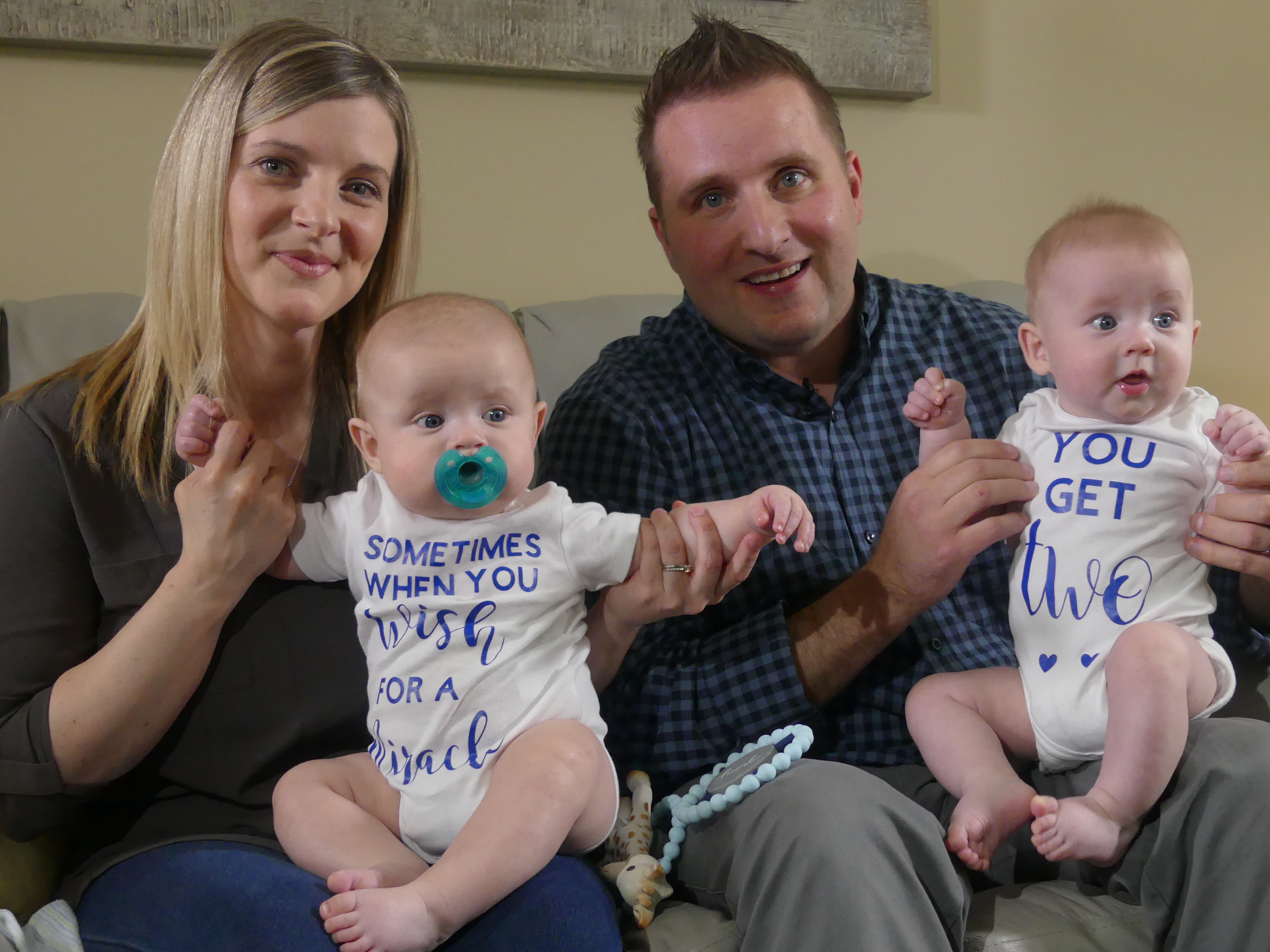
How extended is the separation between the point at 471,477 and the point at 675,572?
8.6 inches

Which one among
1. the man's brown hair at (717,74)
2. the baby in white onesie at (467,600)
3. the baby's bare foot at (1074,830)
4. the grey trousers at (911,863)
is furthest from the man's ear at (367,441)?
the baby's bare foot at (1074,830)

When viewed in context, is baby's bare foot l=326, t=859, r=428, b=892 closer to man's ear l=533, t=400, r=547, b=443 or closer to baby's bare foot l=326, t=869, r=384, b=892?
baby's bare foot l=326, t=869, r=384, b=892

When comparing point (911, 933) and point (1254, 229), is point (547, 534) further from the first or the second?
point (1254, 229)

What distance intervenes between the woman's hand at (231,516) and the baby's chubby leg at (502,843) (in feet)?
1.05

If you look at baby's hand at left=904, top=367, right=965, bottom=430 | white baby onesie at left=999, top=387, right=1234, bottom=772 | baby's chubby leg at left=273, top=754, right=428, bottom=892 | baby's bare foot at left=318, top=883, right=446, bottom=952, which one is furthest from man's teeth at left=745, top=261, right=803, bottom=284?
baby's bare foot at left=318, top=883, right=446, bottom=952

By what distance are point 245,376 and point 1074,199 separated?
71.7 inches

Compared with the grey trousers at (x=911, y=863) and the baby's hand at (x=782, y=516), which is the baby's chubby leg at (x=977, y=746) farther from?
the baby's hand at (x=782, y=516)

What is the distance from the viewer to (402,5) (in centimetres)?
187

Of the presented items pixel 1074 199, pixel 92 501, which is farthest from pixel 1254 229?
pixel 92 501

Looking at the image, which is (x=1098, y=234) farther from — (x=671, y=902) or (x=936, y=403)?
(x=671, y=902)

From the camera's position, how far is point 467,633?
3.35 ft

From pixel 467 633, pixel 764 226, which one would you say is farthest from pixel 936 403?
pixel 467 633

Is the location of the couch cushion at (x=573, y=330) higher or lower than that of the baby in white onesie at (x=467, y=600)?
higher

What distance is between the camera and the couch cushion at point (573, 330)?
1759mm
